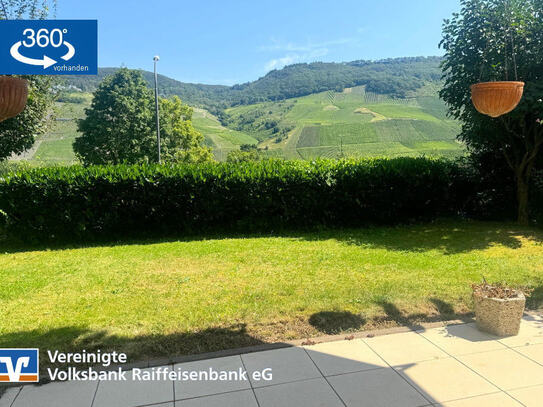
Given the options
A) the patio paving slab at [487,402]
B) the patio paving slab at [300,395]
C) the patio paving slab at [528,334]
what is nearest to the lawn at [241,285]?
the patio paving slab at [528,334]

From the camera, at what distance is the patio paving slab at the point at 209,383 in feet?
11.1

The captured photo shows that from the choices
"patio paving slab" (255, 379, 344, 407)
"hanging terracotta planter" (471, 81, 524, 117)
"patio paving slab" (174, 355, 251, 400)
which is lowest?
"patio paving slab" (174, 355, 251, 400)

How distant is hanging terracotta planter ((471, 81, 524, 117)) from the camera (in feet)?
14.8

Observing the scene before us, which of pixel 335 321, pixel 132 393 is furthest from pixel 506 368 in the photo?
pixel 132 393

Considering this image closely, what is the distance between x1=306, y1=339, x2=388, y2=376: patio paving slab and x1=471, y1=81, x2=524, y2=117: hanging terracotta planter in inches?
130

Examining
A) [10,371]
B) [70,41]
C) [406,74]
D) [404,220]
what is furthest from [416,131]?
[10,371]

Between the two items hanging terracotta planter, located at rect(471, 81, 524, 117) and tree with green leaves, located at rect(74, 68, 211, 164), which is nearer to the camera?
hanging terracotta planter, located at rect(471, 81, 524, 117)

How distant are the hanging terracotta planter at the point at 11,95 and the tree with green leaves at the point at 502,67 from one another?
8.16 m

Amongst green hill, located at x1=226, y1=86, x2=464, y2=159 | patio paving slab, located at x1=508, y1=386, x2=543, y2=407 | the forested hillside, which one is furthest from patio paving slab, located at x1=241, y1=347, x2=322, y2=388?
the forested hillside

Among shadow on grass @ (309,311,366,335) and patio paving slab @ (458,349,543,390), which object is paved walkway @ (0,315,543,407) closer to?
patio paving slab @ (458,349,543,390)

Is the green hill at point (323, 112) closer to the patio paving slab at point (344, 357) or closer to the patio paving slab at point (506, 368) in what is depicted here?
the patio paving slab at point (506, 368)

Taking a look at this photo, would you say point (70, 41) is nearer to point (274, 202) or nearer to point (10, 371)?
point (274, 202)

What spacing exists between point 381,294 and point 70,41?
921 cm

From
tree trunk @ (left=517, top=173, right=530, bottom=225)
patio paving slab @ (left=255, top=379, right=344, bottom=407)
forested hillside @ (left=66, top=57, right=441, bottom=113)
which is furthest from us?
forested hillside @ (left=66, top=57, right=441, bottom=113)
